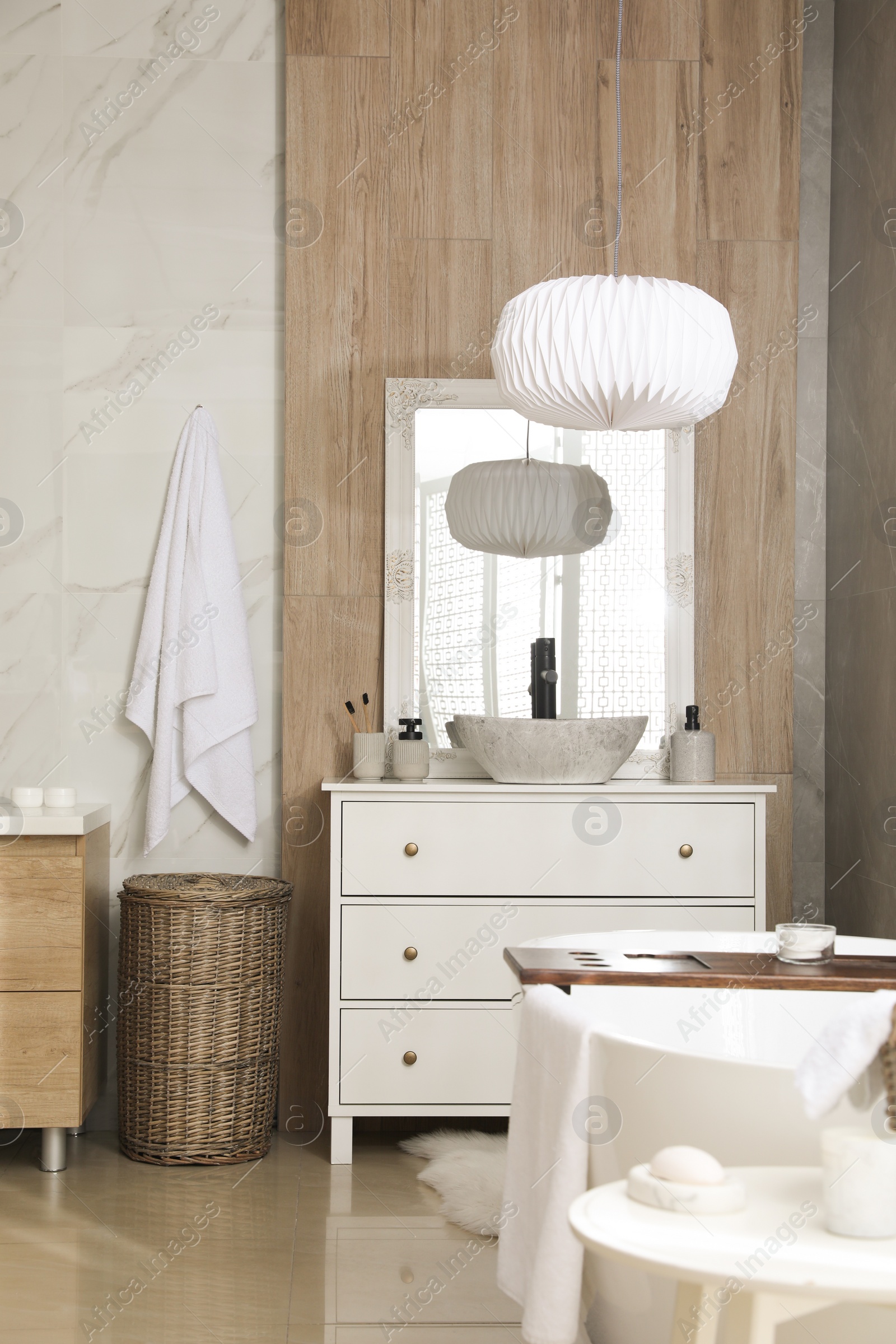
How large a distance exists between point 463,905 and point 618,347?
130 cm

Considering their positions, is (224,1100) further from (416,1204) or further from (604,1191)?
(604,1191)

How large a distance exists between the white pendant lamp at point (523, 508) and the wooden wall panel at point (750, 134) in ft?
2.58

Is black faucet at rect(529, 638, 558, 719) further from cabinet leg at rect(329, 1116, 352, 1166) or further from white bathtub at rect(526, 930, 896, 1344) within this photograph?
white bathtub at rect(526, 930, 896, 1344)

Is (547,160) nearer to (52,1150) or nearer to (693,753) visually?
(693,753)

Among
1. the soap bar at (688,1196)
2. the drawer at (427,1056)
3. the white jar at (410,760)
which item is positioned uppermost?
the white jar at (410,760)

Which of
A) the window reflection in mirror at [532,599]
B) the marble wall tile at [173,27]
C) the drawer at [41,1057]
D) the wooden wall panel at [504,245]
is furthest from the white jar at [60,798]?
the marble wall tile at [173,27]

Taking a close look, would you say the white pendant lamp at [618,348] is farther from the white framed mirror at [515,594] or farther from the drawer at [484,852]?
the drawer at [484,852]

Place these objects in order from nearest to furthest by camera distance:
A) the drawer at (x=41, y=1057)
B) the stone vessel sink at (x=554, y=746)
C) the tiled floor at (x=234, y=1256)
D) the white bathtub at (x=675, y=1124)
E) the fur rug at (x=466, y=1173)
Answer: the white bathtub at (x=675, y=1124) → the tiled floor at (x=234, y=1256) → the fur rug at (x=466, y=1173) → the drawer at (x=41, y=1057) → the stone vessel sink at (x=554, y=746)

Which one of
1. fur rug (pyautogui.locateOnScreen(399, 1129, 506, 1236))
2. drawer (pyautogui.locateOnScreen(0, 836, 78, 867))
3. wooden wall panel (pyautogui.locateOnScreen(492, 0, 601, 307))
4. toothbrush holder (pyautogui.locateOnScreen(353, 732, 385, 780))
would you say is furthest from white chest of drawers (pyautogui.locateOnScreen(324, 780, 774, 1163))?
wooden wall panel (pyautogui.locateOnScreen(492, 0, 601, 307))

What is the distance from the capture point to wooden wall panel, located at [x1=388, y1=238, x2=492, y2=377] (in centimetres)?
305

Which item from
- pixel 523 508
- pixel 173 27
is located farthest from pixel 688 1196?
pixel 173 27

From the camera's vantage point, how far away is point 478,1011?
2645mm

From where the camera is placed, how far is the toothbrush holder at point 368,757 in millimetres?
2898

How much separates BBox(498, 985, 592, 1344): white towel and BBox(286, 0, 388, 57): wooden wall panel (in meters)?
2.60
